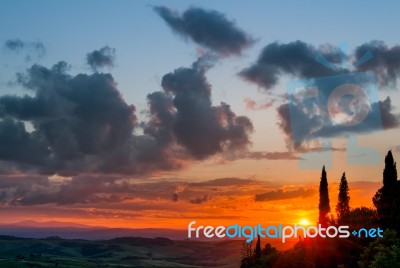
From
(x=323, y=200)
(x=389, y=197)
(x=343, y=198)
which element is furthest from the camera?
(x=343, y=198)

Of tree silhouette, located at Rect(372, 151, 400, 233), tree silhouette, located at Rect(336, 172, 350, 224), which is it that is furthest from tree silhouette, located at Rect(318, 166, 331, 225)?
tree silhouette, located at Rect(336, 172, 350, 224)

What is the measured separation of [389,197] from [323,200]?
2110 cm

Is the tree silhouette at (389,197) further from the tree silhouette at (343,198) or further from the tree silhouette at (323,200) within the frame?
the tree silhouette at (343,198)

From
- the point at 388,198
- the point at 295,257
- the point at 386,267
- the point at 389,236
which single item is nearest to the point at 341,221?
the point at 295,257

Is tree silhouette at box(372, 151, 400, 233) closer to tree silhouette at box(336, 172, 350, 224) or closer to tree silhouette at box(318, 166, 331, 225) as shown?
tree silhouette at box(318, 166, 331, 225)

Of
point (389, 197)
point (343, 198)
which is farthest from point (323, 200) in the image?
point (343, 198)

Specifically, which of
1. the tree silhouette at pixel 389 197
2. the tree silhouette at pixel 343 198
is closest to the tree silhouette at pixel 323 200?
the tree silhouette at pixel 389 197

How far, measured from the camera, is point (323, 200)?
12938 cm

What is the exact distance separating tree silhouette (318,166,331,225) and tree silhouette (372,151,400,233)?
1624 centimetres

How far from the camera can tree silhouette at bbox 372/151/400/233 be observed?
107688mm

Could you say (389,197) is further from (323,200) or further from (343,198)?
(343,198)

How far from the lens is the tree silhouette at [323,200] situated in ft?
420

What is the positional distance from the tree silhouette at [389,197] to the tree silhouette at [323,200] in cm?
1624

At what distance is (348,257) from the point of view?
107938 millimetres
